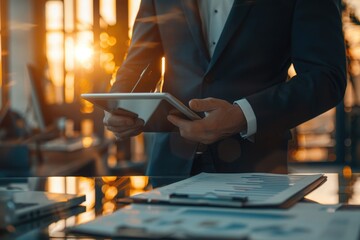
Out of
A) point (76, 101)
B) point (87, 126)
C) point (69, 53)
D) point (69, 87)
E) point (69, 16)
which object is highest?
point (69, 16)

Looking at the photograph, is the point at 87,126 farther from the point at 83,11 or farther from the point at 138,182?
the point at 138,182

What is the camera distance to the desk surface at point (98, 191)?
77cm

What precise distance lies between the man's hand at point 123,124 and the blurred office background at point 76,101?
55cm

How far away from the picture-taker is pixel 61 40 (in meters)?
11.6

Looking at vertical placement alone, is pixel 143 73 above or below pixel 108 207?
above

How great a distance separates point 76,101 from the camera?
27.9 ft

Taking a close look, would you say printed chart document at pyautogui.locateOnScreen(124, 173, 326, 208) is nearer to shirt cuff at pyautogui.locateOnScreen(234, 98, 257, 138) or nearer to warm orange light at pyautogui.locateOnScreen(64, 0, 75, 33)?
shirt cuff at pyautogui.locateOnScreen(234, 98, 257, 138)

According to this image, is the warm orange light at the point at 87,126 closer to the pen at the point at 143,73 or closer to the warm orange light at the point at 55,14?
the warm orange light at the point at 55,14

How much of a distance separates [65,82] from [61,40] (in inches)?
34.2

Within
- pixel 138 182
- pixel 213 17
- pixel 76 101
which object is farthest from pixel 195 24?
pixel 76 101

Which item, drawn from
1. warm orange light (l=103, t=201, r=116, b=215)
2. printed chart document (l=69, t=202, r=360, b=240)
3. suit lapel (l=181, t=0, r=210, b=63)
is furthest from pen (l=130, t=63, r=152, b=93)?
printed chart document (l=69, t=202, r=360, b=240)

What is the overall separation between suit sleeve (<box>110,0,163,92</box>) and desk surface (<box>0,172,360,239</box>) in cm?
39

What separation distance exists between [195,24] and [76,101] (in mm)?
7157

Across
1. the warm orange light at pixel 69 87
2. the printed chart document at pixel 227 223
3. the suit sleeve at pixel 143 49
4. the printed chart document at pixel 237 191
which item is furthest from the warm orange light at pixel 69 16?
the printed chart document at pixel 227 223
